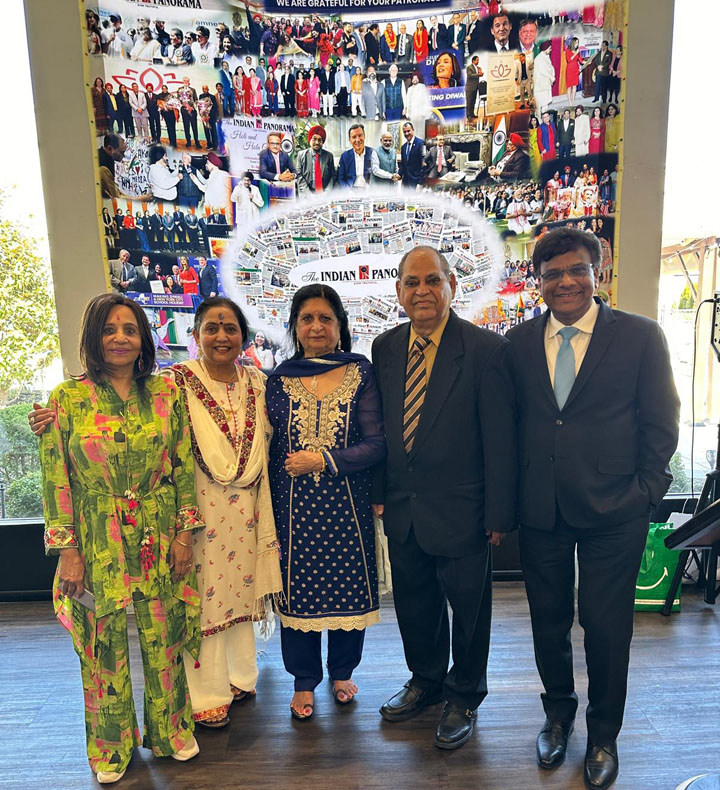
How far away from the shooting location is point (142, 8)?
10.0 ft

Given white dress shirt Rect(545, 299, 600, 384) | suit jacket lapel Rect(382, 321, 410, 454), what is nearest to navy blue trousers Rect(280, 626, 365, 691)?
suit jacket lapel Rect(382, 321, 410, 454)

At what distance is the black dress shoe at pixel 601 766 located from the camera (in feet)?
6.27

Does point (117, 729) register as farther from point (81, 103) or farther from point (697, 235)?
point (697, 235)

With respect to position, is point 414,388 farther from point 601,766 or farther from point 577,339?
point 601,766

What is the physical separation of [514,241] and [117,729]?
299 cm

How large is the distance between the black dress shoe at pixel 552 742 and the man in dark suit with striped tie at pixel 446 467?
25cm

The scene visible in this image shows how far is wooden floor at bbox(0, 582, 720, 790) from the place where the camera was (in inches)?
79.0

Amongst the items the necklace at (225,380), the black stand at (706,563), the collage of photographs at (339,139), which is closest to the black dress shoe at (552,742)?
the black stand at (706,563)

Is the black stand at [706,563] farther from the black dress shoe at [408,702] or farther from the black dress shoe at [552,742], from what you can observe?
the black dress shoe at [408,702]

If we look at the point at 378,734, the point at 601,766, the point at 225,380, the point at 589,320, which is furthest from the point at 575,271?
the point at 378,734

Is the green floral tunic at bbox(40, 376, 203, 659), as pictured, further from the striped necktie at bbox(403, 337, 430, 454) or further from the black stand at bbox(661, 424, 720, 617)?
the black stand at bbox(661, 424, 720, 617)

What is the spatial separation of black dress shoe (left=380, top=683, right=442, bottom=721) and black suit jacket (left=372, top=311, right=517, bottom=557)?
27.5 inches

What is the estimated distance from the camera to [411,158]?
328cm

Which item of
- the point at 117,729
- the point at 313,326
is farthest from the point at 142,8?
the point at 117,729
